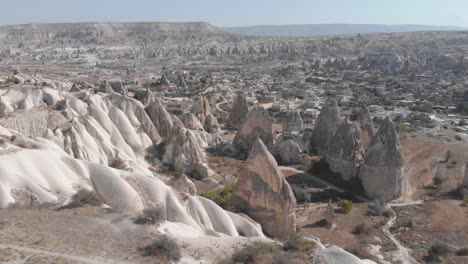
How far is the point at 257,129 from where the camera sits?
2931 cm

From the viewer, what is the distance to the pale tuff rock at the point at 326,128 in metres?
29.8

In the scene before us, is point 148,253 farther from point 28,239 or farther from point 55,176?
point 55,176

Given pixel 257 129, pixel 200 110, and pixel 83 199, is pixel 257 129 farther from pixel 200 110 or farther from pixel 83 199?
pixel 83 199

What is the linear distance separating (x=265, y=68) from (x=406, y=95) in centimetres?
4816

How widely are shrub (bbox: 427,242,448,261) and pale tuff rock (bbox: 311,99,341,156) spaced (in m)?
12.7

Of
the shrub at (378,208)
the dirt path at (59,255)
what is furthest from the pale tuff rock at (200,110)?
the dirt path at (59,255)

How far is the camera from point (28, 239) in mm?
10766

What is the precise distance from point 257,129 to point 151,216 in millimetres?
17336

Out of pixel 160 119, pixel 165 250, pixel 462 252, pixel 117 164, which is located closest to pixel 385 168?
pixel 462 252

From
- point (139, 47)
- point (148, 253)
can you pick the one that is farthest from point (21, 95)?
point (139, 47)

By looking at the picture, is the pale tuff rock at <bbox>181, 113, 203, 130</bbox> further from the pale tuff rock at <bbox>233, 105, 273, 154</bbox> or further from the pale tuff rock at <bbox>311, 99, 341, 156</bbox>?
the pale tuff rock at <bbox>311, 99, 341, 156</bbox>

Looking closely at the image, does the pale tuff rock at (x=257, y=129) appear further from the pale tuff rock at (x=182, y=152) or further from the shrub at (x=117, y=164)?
the shrub at (x=117, y=164)

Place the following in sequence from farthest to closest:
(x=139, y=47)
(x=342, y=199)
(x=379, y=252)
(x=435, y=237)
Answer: (x=139, y=47)
(x=342, y=199)
(x=435, y=237)
(x=379, y=252)

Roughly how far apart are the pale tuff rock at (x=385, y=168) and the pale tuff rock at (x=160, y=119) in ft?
38.5
